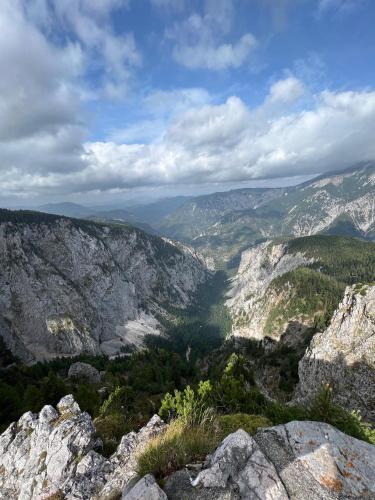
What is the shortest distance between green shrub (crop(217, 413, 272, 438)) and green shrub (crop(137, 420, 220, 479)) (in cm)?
156

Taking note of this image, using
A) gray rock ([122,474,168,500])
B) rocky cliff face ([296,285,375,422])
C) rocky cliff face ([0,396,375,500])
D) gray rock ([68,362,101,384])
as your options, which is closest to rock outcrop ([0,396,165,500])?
rocky cliff face ([0,396,375,500])

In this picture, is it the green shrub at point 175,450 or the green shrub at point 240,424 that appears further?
the green shrub at point 240,424

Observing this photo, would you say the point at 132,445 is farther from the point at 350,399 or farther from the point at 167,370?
the point at 167,370

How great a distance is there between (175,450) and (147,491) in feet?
5.65

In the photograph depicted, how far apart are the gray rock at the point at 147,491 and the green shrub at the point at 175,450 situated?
0.68 metres

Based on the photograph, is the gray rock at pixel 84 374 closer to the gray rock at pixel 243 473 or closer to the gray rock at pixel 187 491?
the gray rock at pixel 187 491

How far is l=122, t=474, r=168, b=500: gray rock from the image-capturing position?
873cm

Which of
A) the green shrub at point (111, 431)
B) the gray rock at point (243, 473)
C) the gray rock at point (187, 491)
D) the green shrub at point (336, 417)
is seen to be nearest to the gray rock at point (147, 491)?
the gray rock at point (187, 491)

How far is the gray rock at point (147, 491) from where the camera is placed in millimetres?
8734

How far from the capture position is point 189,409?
12844 mm

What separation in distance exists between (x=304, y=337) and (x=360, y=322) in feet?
308

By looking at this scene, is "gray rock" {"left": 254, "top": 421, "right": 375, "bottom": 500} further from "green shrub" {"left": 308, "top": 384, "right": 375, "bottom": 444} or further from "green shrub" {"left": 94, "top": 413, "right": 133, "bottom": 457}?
"green shrub" {"left": 94, "top": 413, "right": 133, "bottom": 457}

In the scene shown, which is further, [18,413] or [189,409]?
[18,413]

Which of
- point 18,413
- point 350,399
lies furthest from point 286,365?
point 18,413
